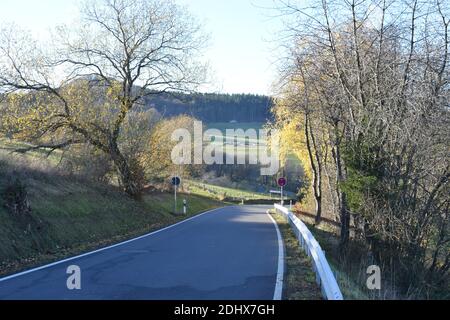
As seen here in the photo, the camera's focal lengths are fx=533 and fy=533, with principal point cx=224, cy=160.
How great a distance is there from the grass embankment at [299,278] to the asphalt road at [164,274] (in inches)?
11.9

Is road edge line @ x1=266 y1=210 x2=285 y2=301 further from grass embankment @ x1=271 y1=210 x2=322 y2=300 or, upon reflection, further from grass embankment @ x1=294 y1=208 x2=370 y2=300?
grass embankment @ x1=294 y1=208 x2=370 y2=300

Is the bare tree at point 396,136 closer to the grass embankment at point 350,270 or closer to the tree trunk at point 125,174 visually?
the grass embankment at point 350,270

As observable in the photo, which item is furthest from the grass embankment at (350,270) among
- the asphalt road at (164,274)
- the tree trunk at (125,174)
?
the tree trunk at (125,174)

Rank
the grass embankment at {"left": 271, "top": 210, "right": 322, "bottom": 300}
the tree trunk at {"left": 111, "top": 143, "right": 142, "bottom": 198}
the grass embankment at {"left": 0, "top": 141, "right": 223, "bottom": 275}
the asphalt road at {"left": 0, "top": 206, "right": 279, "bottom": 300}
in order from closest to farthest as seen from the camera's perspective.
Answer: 1. the asphalt road at {"left": 0, "top": 206, "right": 279, "bottom": 300}
2. the grass embankment at {"left": 271, "top": 210, "right": 322, "bottom": 300}
3. the grass embankment at {"left": 0, "top": 141, "right": 223, "bottom": 275}
4. the tree trunk at {"left": 111, "top": 143, "right": 142, "bottom": 198}

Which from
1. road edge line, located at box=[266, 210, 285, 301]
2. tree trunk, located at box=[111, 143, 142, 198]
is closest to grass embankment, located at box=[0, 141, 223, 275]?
tree trunk, located at box=[111, 143, 142, 198]

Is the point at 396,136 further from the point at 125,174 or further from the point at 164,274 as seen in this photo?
the point at 125,174

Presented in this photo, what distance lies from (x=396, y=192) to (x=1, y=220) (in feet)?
34.7

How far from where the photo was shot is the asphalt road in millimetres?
8594

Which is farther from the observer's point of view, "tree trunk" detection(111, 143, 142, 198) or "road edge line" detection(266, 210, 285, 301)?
"tree trunk" detection(111, 143, 142, 198)

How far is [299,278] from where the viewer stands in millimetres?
10430

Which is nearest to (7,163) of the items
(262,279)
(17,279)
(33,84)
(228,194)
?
(33,84)

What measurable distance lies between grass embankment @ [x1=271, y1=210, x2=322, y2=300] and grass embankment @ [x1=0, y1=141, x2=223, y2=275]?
18.8 ft

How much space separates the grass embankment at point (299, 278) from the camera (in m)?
8.78

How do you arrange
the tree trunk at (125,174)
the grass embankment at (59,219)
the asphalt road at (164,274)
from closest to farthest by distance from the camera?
the asphalt road at (164,274), the grass embankment at (59,219), the tree trunk at (125,174)
